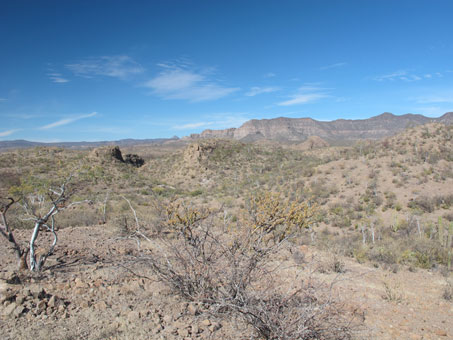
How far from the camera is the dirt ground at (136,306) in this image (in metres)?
4.00

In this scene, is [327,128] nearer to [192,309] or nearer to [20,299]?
[192,309]

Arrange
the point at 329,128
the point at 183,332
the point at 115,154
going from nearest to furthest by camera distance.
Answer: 1. the point at 183,332
2. the point at 115,154
3. the point at 329,128

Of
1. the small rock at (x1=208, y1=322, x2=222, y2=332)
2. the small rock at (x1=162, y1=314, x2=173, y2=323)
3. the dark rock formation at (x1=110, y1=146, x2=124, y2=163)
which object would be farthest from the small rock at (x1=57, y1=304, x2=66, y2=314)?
the dark rock formation at (x1=110, y1=146, x2=124, y2=163)

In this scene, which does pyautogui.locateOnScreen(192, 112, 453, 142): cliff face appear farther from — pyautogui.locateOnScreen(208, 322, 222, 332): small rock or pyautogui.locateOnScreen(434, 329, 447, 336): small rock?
pyautogui.locateOnScreen(208, 322, 222, 332): small rock

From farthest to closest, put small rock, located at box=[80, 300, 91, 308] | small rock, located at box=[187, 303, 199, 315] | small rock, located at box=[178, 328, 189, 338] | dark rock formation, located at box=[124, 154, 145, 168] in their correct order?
dark rock formation, located at box=[124, 154, 145, 168] → small rock, located at box=[80, 300, 91, 308] → small rock, located at box=[187, 303, 199, 315] → small rock, located at box=[178, 328, 189, 338]

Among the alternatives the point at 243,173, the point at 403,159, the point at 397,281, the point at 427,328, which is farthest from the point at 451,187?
the point at 243,173

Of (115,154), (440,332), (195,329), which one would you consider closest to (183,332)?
(195,329)

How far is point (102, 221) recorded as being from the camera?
12023 mm

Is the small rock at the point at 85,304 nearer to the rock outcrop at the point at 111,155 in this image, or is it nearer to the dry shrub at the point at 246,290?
the dry shrub at the point at 246,290

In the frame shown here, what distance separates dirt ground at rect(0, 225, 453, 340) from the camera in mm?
4004

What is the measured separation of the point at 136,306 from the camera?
473 centimetres

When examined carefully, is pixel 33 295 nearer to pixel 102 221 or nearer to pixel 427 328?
pixel 427 328

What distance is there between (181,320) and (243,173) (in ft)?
99.6

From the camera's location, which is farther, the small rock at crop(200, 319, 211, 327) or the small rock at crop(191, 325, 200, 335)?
the small rock at crop(200, 319, 211, 327)
